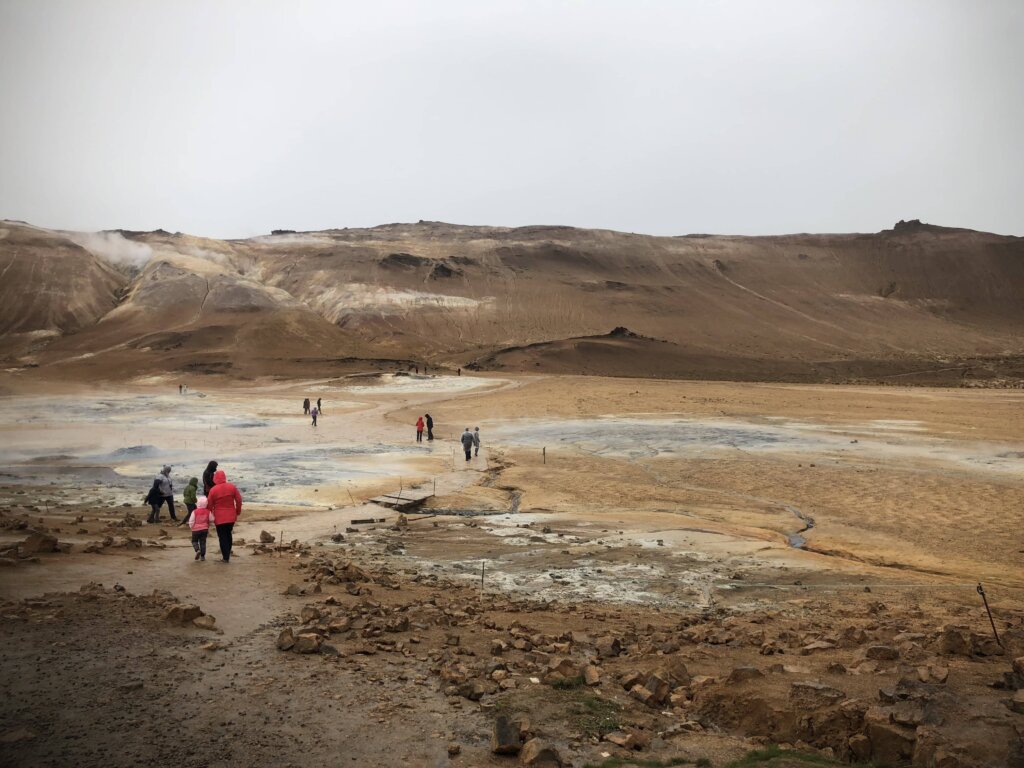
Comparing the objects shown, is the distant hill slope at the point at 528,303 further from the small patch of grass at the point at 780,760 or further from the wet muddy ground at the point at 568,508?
the small patch of grass at the point at 780,760

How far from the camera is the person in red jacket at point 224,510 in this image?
35.4 ft

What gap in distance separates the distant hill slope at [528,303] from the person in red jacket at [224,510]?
59233mm

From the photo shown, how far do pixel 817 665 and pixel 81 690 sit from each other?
645cm

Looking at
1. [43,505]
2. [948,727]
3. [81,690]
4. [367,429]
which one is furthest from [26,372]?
[948,727]

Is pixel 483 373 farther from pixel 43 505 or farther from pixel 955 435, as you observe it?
pixel 43 505

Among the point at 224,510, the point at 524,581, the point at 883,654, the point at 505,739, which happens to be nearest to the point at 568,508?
the point at 524,581

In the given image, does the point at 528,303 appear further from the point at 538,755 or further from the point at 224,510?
the point at 538,755

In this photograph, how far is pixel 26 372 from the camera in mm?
67625

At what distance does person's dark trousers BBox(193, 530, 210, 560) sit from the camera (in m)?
10.9

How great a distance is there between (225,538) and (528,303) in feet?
318

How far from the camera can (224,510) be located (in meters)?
11.0

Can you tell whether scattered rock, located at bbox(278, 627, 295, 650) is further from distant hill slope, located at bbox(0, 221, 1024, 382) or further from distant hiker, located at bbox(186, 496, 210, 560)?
distant hill slope, located at bbox(0, 221, 1024, 382)

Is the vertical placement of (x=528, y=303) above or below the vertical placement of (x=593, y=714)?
above

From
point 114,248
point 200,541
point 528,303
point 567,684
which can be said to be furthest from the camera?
point 114,248
